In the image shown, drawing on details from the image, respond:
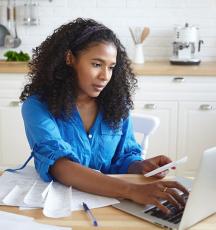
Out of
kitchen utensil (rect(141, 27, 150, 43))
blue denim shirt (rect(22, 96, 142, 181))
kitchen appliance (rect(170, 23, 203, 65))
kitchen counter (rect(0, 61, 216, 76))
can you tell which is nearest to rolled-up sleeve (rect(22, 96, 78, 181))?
blue denim shirt (rect(22, 96, 142, 181))

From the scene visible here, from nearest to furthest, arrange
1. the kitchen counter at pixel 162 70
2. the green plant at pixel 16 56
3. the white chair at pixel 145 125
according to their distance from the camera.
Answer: the white chair at pixel 145 125 < the kitchen counter at pixel 162 70 < the green plant at pixel 16 56

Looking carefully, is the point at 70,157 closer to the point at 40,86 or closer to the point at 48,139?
the point at 48,139

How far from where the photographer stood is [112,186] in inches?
50.8

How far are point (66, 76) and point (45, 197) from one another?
511mm

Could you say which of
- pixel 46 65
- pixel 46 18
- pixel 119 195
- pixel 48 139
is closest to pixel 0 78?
pixel 46 18

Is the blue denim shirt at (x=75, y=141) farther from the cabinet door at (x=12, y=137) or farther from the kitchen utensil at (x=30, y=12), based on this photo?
the kitchen utensil at (x=30, y=12)

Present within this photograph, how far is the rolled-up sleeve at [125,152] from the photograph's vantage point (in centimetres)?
167

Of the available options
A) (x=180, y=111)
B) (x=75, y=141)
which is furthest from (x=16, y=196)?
(x=180, y=111)

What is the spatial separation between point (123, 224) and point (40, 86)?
67cm

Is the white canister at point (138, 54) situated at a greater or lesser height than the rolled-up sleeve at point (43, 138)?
greater

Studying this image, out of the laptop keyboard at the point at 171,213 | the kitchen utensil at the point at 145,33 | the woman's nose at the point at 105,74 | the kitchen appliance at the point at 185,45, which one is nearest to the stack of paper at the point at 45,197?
the laptop keyboard at the point at 171,213

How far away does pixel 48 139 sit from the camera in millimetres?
1413

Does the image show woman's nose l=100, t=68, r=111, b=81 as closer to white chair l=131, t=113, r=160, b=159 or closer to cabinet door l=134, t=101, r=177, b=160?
white chair l=131, t=113, r=160, b=159

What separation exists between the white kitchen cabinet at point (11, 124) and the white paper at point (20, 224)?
77.0 inches
